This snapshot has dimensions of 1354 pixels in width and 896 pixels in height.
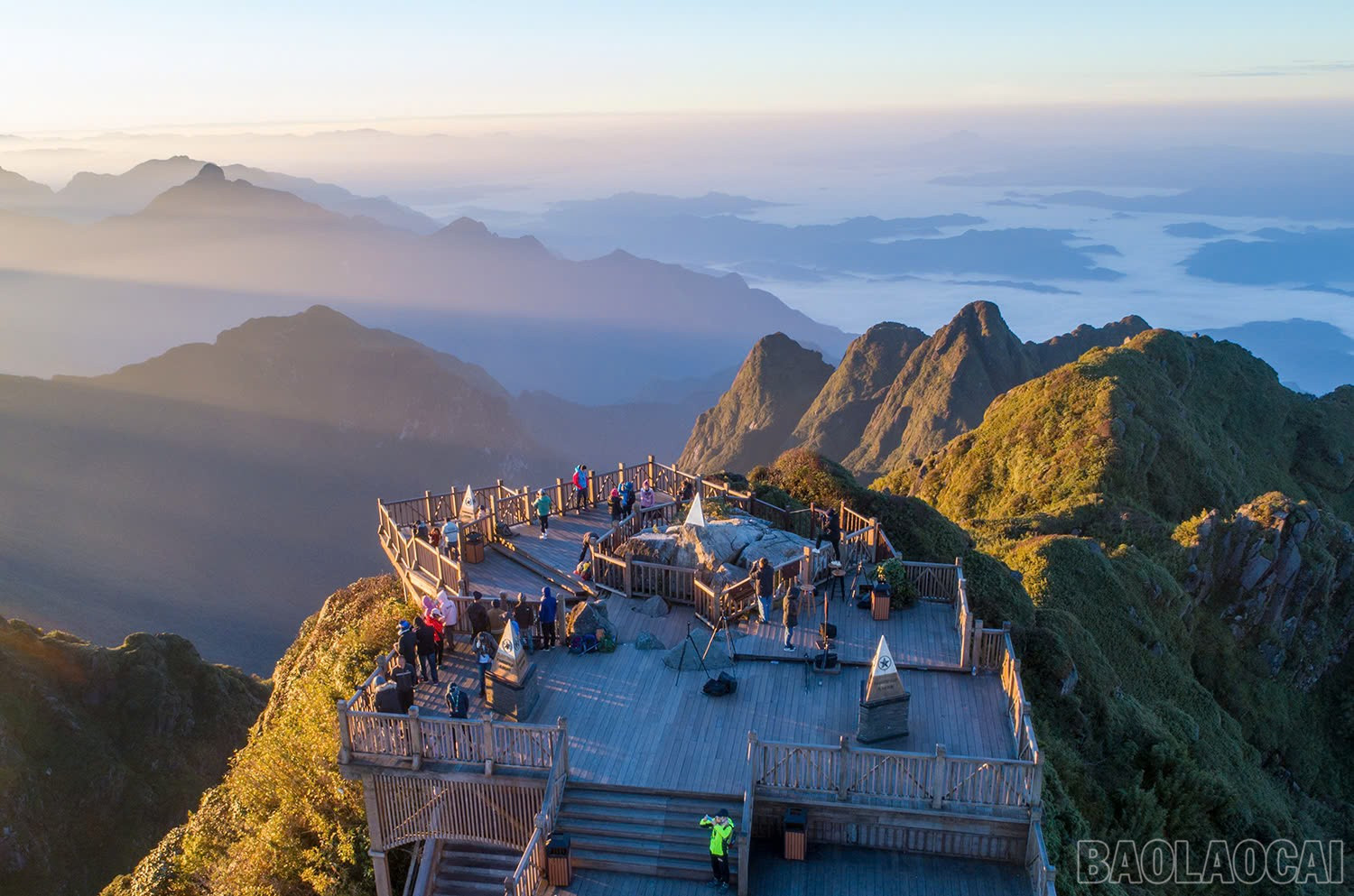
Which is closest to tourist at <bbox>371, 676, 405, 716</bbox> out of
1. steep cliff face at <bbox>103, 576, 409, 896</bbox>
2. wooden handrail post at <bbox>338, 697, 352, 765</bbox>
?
wooden handrail post at <bbox>338, 697, 352, 765</bbox>

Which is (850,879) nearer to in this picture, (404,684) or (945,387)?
(404,684)

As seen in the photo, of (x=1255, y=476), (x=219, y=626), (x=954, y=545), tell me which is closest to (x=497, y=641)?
(x=954, y=545)

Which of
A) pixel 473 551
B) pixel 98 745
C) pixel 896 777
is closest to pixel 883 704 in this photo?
pixel 896 777

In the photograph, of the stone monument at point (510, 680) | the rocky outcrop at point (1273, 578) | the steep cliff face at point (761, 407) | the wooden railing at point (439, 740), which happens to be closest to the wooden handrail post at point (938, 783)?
the wooden railing at point (439, 740)

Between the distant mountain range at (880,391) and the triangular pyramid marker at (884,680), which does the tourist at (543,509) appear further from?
the distant mountain range at (880,391)

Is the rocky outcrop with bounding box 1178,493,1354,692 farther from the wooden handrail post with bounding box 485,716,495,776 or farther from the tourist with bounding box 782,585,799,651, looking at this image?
the wooden handrail post with bounding box 485,716,495,776

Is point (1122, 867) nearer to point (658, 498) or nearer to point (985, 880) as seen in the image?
point (985, 880)

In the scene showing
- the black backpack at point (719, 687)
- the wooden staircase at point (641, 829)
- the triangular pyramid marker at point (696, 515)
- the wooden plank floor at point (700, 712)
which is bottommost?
the wooden staircase at point (641, 829)
